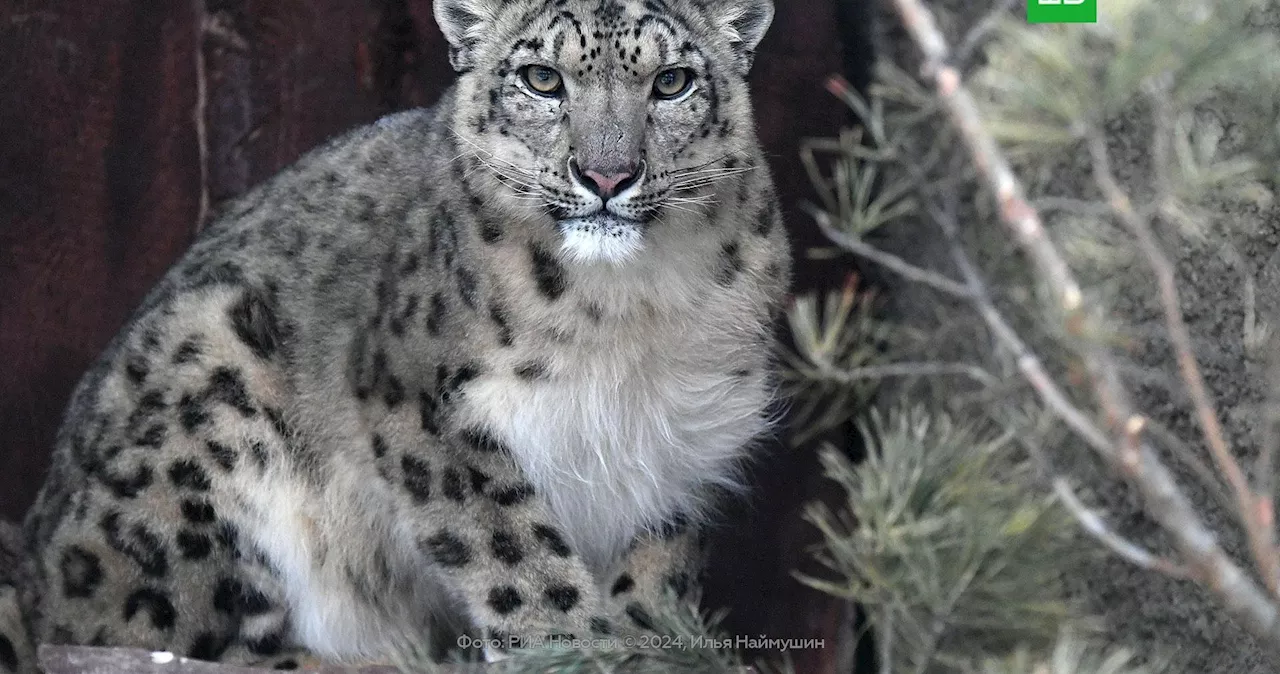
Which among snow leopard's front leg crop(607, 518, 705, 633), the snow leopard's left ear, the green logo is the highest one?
the snow leopard's left ear

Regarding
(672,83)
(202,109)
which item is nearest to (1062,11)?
(672,83)

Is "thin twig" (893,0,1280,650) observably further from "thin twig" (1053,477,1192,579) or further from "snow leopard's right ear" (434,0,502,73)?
"snow leopard's right ear" (434,0,502,73)

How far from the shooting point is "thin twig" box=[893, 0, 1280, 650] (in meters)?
1.42

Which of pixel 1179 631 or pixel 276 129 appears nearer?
pixel 1179 631

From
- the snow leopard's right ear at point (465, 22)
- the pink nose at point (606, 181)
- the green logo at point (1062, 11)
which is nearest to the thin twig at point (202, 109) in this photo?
the snow leopard's right ear at point (465, 22)

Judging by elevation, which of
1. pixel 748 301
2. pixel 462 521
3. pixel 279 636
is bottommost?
pixel 279 636

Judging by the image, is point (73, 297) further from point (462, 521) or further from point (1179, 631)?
point (1179, 631)

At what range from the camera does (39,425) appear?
368 cm

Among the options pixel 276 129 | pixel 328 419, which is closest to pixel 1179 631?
pixel 328 419

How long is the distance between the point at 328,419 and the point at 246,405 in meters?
0.17

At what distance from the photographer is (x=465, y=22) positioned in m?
3.01

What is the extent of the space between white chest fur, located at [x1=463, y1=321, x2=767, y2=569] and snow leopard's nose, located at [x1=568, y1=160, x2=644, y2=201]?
40 centimetres

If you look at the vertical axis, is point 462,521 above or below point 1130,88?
below

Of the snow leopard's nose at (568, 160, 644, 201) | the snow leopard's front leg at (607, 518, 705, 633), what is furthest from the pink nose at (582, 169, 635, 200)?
the snow leopard's front leg at (607, 518, 705, 633)
